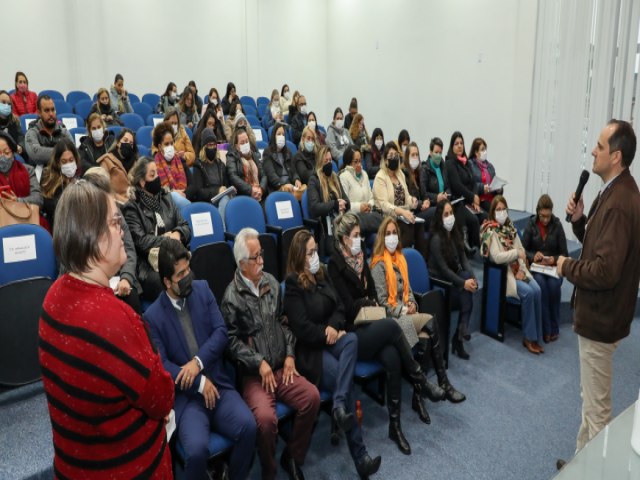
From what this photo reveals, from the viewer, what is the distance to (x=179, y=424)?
7.42ft

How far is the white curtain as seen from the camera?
597 cm

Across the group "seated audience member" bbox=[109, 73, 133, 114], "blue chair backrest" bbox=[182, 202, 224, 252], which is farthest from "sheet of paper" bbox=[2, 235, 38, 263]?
"seated audience member" bbox=[109, 73, 133, 114]

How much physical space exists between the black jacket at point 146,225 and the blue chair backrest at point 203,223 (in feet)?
0.57

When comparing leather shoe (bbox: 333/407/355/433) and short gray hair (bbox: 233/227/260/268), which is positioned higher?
short gray hair (bbox: 233/227/260/268)

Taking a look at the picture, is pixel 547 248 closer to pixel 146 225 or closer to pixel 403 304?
pixel 403 304

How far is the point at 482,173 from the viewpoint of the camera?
19.5 ft

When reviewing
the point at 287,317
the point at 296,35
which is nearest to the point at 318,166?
the point at 287,317

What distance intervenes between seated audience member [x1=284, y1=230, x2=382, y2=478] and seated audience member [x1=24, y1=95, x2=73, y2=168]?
9.77ft

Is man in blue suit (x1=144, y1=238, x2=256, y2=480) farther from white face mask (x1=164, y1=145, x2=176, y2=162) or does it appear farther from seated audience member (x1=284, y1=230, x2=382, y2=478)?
white face mask (x1=164, y1=145, x2=176, y2=162)

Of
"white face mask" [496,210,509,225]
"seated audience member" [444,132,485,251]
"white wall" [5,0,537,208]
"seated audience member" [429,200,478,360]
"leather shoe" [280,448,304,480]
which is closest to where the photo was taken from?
"leather shoe" [280,448,304,480]

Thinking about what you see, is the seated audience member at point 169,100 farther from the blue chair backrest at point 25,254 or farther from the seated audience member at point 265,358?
the seated audience member at point 265,358

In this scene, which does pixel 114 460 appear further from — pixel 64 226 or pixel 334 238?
pixel 334 238

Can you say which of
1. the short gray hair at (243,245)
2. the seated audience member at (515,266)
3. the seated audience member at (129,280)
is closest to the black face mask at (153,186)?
the seated audience member at (129,280)

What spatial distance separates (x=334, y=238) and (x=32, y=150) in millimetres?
3132
